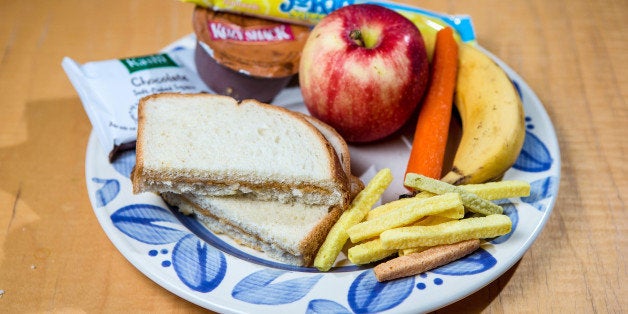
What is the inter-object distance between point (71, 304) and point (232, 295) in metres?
0.41

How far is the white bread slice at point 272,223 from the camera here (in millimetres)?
1392

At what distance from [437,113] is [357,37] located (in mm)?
311

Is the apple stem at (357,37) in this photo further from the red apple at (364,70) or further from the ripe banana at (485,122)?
the ripe banana at (485,122)

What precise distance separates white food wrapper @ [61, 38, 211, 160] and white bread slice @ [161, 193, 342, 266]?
1.01ft

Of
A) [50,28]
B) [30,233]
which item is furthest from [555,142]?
[50,28]

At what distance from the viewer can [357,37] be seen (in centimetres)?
161

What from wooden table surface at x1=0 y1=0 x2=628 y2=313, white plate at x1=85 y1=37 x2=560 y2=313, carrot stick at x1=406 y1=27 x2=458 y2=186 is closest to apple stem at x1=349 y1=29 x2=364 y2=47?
carrot stick at x1=406 y1=27 x2=458 y2=186

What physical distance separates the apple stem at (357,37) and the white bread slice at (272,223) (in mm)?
471

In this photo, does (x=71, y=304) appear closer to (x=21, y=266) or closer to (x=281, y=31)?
(x=21, y=266)

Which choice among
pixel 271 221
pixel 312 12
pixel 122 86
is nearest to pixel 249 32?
pixel 312 12

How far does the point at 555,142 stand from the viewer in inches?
65.4

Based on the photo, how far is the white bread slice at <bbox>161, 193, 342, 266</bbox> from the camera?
139 cm

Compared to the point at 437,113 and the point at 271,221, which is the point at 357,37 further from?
the point at 271,221

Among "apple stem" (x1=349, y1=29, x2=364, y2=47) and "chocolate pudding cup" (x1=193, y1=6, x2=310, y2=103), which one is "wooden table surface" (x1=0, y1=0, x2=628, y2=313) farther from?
"apple stem" (x1=349, y1=29, x2=364, y2=47)
